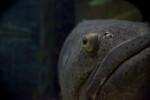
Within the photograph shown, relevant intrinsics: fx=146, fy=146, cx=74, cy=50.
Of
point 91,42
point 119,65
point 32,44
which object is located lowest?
point 32,44

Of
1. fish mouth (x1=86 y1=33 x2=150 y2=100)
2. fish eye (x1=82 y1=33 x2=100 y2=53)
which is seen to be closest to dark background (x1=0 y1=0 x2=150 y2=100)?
fish eye (x1=82 y1=33 x2=100 y2=53)

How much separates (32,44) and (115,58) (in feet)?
21.3

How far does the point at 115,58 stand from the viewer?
126cm

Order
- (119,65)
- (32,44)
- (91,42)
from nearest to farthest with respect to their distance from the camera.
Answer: (119,65), (91,42), (32,44)

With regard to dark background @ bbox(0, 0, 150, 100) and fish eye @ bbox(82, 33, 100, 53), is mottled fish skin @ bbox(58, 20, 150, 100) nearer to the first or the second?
fish eye @ bbox(82, 33, 100, 53)

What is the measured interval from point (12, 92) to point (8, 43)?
8.35 feet

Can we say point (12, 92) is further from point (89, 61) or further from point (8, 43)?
point (89, 61)

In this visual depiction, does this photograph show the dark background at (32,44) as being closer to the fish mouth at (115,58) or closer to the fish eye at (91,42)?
the fish eye at (91,42)

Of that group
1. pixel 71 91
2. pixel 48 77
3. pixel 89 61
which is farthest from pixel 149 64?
pixel 48 77

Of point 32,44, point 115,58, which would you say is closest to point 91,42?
point 115,58

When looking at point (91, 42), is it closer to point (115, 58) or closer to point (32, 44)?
point (115, 58)

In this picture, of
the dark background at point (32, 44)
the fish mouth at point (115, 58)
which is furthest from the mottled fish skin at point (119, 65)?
the dark background at point (32, 44)

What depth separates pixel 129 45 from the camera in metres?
1.22

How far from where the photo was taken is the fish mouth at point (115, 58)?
46.3 inches
